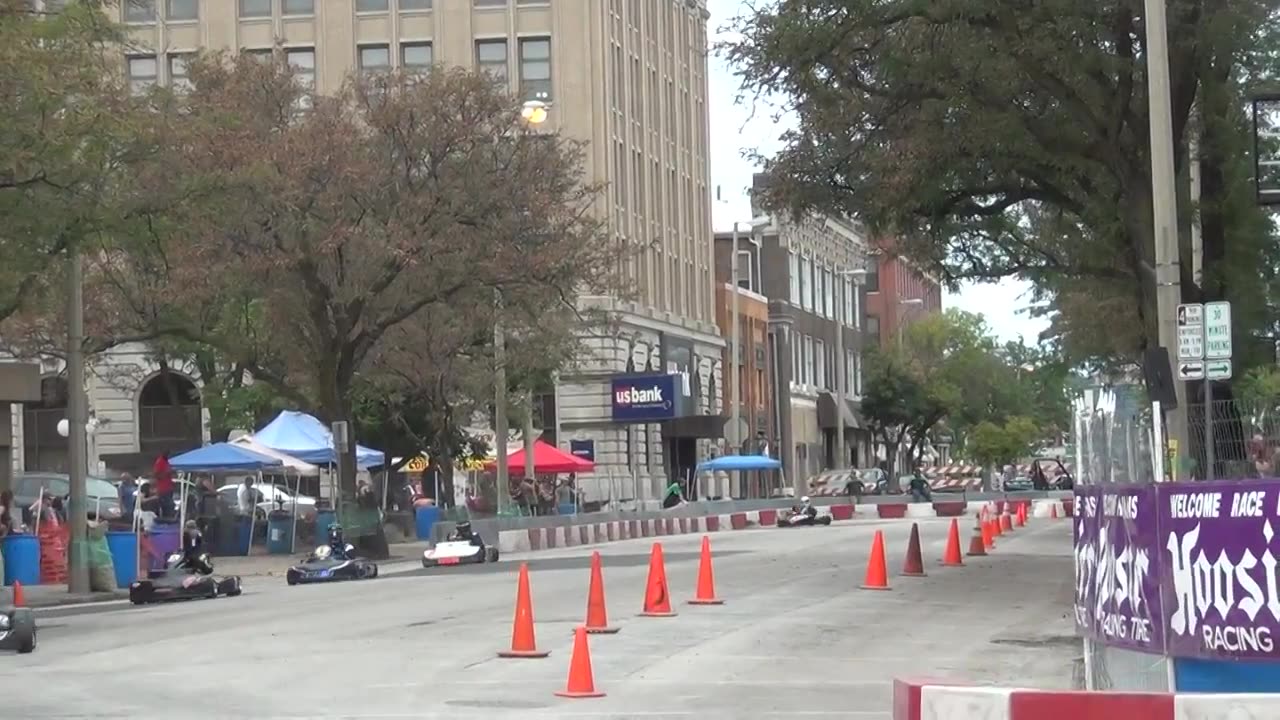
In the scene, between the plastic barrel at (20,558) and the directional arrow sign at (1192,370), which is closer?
the directional arrow sign at (1192,370)

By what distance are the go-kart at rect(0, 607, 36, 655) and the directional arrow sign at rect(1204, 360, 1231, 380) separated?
11.9 metres

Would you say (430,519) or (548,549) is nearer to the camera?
(548,549)

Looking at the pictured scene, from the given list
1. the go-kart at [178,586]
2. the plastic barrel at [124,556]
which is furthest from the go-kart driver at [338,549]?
the go-kart at [178,586]

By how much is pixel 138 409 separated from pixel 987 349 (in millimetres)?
54070

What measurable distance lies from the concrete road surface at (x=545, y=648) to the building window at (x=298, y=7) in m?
43.3

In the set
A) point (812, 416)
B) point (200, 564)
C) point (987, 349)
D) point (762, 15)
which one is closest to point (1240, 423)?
point (762, 15)

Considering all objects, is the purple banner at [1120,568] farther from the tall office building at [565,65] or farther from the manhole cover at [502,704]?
the tall office building at [565,65]

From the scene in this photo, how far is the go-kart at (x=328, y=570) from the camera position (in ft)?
105

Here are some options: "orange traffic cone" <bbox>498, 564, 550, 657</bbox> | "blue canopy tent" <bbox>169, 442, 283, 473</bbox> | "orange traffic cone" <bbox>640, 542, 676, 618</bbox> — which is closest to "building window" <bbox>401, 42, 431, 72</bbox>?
"blue canopy tent" <bbox>169, 442, 283, 473</bbox>

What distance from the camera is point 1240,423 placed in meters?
17.2

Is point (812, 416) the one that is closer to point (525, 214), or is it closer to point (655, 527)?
point (655, 527)

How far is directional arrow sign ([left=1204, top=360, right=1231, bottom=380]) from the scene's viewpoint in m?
18.8

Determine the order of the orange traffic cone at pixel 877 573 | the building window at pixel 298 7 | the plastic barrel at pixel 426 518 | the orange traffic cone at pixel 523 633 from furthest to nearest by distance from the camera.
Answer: the building window at pixel 298 7
the plastic barrel at pixel 426 518
the orange traffic cone at pixel 877 573
the orange traffic cone at pixel 523 633

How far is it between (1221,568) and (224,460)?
3290cm
